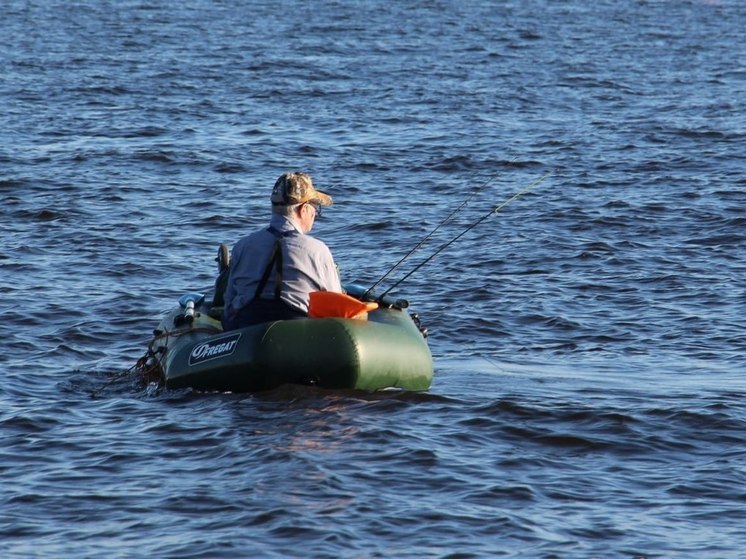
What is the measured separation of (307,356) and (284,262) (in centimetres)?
62

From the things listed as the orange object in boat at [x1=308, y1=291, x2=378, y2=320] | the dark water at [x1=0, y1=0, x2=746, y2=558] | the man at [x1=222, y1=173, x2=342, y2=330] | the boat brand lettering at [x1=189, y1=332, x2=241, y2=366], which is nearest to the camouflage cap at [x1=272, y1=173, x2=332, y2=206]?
Result: the man at [x1=222, y1=173, x2=342, y2=330]

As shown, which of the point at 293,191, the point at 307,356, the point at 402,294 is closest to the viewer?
the point at 307,356

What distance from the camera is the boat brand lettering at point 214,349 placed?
29.4ft

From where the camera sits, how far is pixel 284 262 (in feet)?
29.7

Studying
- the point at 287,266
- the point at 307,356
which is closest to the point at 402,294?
the point at 287,266

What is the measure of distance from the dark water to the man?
56 centimetres

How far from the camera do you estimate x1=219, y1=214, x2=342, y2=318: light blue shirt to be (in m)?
9.05

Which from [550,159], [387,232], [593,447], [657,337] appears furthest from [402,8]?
[593,447]

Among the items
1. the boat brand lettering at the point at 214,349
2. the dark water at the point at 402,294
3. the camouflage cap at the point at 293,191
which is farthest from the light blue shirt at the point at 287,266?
the dark water at the point at 402,294

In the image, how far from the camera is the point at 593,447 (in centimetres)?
862

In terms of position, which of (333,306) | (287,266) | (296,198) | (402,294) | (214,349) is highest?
(296,198)

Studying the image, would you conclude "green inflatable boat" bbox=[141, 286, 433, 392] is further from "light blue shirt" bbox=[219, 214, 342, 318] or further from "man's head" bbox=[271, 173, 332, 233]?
"man's head" bbox=[271, 173, 332, 233]

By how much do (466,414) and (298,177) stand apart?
5.91 feet

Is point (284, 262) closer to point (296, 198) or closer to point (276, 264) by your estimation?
point (276, 264)
